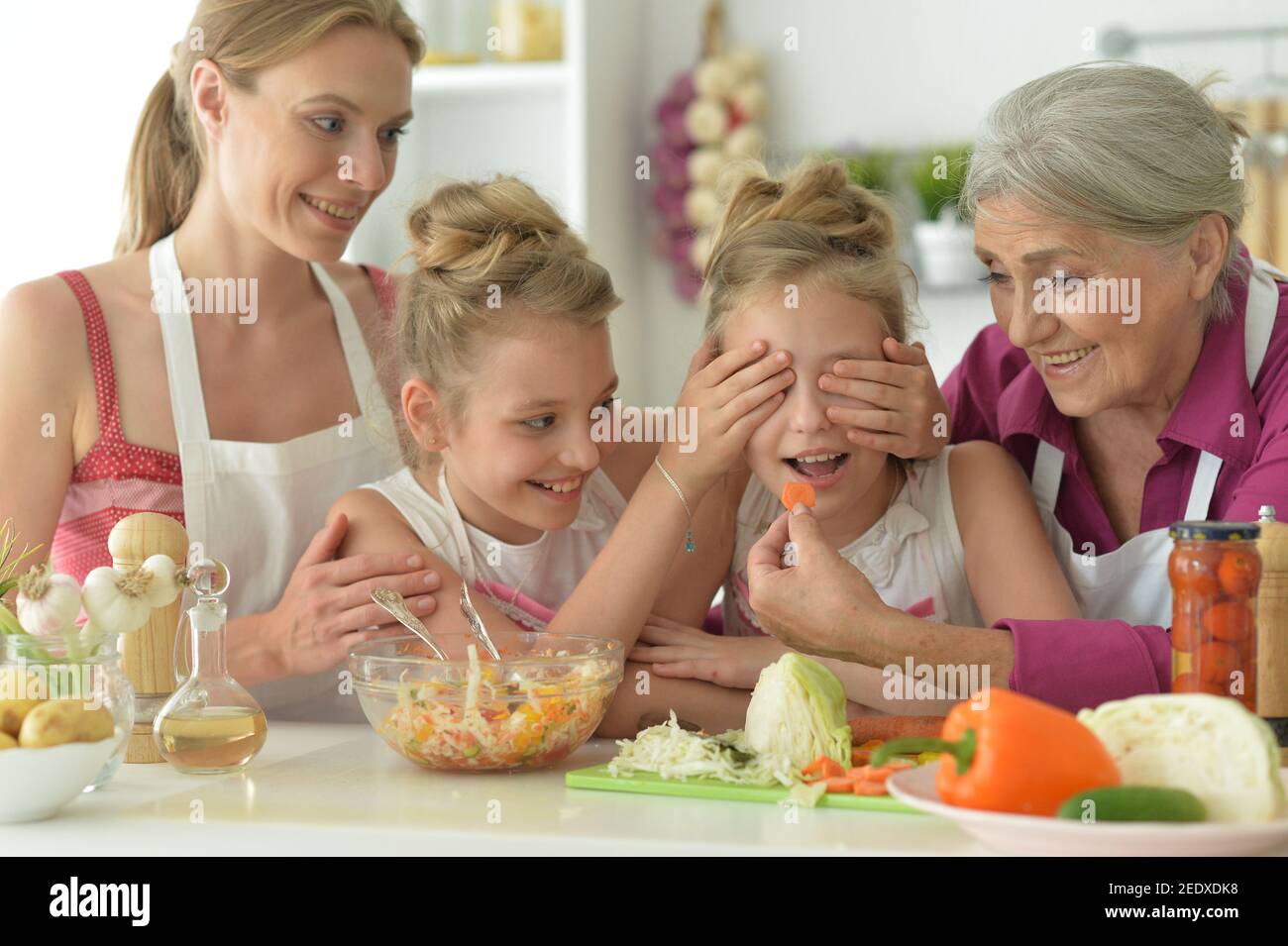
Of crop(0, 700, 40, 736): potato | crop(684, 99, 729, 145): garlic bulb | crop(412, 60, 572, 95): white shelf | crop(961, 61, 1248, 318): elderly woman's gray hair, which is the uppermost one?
crop(412, 60, 572, 95): white shelf

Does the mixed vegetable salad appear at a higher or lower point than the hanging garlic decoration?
lower

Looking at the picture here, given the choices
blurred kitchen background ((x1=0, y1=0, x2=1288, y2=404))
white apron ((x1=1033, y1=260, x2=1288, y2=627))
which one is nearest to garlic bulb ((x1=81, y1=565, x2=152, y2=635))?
white apron ((x1=1033, y1=260, x2=1288, y2=627))

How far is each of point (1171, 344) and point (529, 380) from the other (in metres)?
0.74

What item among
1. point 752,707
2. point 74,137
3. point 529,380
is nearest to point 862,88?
point 74,137

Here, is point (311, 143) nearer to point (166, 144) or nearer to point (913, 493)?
point (166, 144)

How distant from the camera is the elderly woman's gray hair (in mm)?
1541

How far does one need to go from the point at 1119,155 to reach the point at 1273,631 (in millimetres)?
573

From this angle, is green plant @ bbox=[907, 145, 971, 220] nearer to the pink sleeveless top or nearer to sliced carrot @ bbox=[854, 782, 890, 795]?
the pink sleeveless top

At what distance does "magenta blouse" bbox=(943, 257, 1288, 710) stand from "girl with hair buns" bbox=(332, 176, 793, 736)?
356mm

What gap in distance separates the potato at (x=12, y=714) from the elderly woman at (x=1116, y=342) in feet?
2.17

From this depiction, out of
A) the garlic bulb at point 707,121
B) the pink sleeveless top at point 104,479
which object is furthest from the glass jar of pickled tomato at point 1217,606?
the garlic bulb at point 707,121

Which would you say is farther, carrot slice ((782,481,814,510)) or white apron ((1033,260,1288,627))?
white apron ((1033,260,1288,627))

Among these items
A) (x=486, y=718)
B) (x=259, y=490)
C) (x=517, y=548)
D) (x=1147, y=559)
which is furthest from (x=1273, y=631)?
(x=259, y=490)

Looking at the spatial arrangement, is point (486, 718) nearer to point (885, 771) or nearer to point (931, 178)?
point (885, 771)
